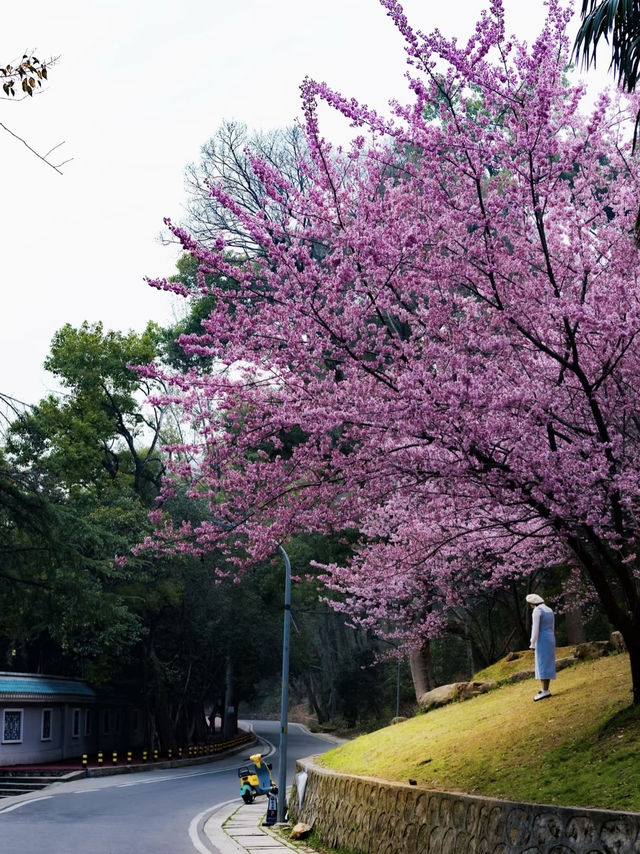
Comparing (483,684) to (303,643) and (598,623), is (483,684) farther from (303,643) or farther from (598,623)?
Answer: (303,643)

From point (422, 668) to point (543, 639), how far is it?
11186 mm

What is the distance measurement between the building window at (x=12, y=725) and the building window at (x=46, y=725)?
5.97 ft

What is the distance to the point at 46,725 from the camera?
39.2m

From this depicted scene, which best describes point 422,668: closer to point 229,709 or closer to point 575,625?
point 575,625

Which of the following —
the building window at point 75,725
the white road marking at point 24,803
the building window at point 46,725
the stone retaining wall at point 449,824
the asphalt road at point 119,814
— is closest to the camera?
the stone retaining wall at point 449,824

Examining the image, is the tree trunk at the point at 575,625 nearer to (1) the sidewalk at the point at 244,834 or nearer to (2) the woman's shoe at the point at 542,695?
(2) the woman's shoe at the point at 542,695

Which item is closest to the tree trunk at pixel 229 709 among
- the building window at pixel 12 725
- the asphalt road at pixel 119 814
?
the building window at pixel 12 725

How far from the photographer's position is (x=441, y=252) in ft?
33.9

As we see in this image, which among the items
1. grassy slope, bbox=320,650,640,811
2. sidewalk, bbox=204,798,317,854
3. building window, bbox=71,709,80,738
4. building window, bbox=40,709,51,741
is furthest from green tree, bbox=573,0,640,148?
building window, bbox=71,709,80,738

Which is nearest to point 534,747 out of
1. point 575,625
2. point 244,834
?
point 244,834

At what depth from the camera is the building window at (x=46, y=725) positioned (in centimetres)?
3878

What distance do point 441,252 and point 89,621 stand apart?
23.6 meters

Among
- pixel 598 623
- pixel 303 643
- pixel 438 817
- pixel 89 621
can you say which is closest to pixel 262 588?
pixel 303 643

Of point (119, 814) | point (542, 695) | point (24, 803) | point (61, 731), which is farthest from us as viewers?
point (61, 731)
